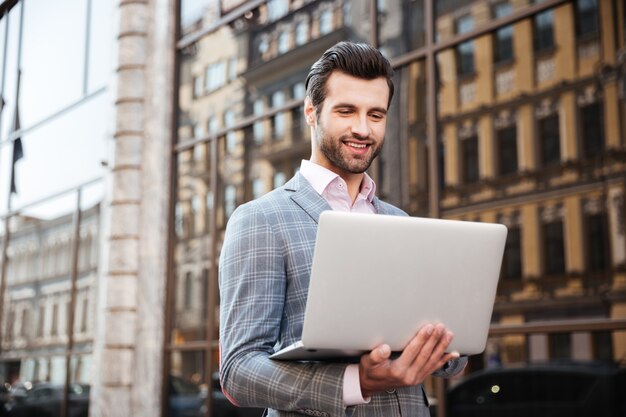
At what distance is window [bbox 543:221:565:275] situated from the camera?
5262mm

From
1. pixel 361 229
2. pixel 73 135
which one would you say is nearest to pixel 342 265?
pixel 361 229

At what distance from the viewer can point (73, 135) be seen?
11.5 meters

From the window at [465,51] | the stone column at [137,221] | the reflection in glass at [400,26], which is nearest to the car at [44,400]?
the stone column at [137,221]

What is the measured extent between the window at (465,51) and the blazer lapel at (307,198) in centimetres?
402

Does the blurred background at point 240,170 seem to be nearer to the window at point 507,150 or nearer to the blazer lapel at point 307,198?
the window at point 507,150

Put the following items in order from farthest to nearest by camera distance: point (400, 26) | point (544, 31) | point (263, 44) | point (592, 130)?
point (263, 44), point (400, 26), point (544, 31), point (592, 130)

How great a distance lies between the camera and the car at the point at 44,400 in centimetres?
1047

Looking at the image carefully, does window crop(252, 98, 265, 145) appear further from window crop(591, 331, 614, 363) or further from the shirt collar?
the shirt collar

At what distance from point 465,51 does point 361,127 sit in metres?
4.24

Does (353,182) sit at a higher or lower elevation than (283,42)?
lower

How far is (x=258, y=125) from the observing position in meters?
8.48

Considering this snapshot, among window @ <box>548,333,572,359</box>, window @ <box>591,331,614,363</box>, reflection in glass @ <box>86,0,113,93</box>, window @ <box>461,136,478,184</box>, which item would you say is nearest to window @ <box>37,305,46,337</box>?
reflection in glass @ <box>86,0,113,93</box>

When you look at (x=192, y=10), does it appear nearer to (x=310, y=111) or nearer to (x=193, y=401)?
(x=193, y=401)

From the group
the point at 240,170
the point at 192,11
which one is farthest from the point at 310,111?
the point at 192,11
